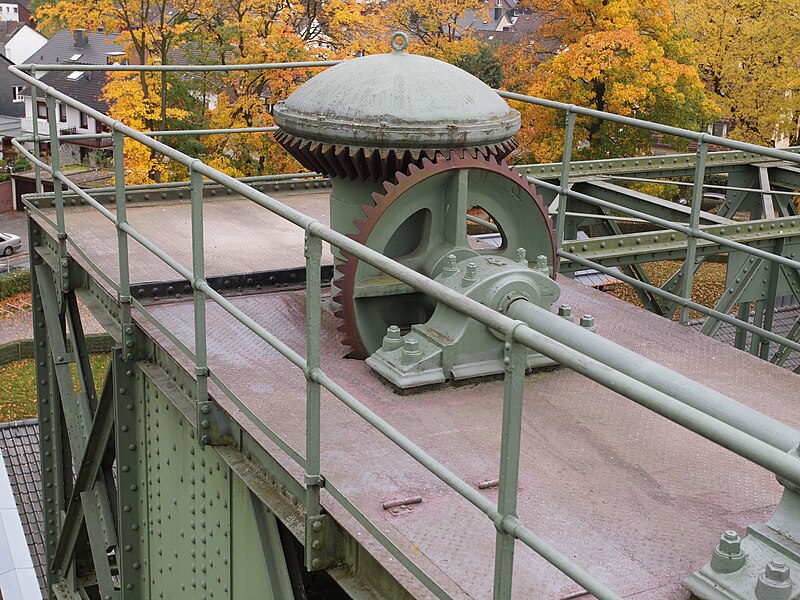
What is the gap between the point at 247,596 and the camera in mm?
4785

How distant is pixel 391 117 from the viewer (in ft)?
18.3

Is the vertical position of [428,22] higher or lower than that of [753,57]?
higher

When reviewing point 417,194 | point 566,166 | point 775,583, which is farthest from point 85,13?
point 775,583

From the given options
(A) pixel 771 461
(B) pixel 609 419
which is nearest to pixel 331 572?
(B) pixel 609 419

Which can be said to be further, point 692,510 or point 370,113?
point 370,113

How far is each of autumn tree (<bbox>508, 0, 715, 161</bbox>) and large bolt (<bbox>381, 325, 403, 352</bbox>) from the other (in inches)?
855

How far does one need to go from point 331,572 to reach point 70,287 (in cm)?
399

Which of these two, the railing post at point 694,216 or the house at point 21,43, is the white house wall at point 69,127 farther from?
the railing post at point 694,216

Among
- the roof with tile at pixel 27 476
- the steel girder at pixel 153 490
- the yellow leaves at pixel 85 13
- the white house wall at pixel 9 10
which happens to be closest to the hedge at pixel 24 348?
the yellow leaves at pixel 85 13

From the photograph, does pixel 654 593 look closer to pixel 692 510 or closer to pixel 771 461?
pixel 692 510

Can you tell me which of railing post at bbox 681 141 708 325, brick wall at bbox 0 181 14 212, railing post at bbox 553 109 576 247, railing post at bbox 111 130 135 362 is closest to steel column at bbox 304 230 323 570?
railing post at bbox 111 130 135 362

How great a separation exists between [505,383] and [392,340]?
2.57m

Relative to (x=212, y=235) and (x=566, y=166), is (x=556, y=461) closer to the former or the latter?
(x=566, y=166)

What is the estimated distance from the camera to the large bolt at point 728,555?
11.0 feet
